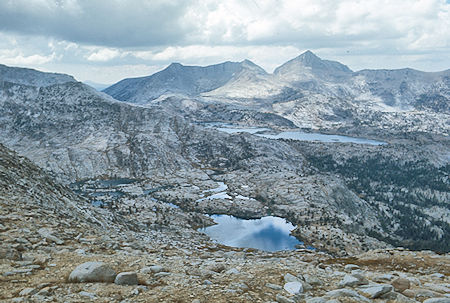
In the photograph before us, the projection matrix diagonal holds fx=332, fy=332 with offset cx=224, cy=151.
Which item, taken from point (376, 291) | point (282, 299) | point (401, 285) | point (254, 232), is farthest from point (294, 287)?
point (254, 232)

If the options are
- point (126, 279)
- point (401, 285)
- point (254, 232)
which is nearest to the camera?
point (126, 279)

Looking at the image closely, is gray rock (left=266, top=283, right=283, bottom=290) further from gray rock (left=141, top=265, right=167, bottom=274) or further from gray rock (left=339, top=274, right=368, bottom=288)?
gray rock (left=141, top=265, right=167, bottom=274)

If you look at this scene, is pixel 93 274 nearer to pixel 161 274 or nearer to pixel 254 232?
pixel 161 274

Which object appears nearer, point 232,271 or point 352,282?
point 352,282

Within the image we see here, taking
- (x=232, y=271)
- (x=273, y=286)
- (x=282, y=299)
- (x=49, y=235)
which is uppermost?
(x=49, y=235)

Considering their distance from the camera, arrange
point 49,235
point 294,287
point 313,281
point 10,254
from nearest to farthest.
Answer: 1. point 294,287
2. point 10,254
3. point 313,281
4. point 49,235

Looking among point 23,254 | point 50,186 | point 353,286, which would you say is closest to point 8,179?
point 50,186

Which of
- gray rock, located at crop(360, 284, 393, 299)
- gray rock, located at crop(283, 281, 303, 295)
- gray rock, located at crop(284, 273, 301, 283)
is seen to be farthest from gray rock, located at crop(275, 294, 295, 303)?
gray rock, located at crop(360, 284, 393, 299)

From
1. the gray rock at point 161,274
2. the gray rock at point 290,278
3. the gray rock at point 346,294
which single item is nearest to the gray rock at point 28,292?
the gray rock at point 161,274
